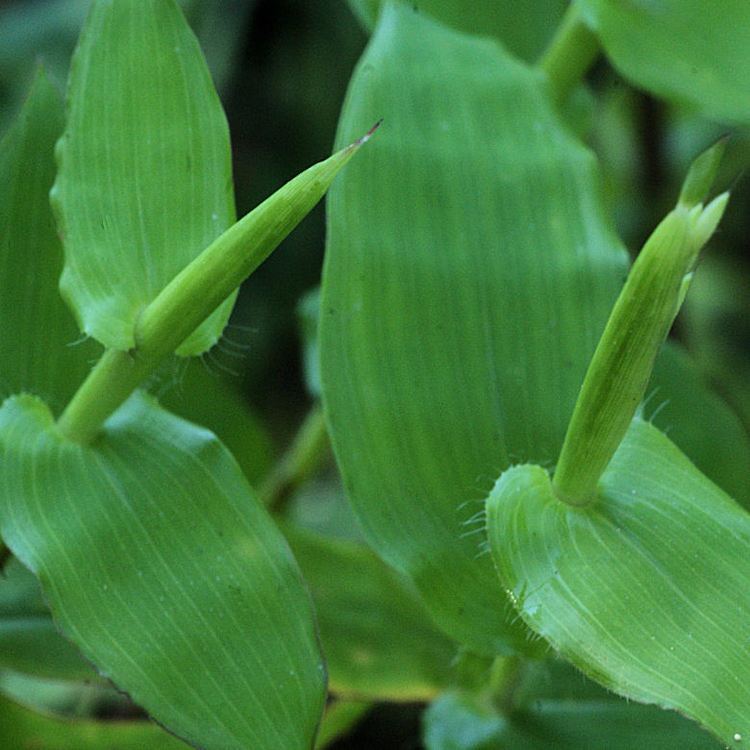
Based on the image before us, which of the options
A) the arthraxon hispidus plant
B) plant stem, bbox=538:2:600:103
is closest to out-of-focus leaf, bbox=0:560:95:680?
the arthraxon hispidus plant

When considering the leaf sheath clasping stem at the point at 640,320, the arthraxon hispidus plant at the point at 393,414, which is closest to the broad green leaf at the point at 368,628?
the arthraxon hispidus plant at the point at 393,414

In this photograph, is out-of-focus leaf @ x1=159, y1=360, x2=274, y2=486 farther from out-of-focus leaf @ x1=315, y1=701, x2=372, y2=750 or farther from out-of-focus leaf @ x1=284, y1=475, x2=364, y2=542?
out-of-focus leaf @ x1=315, y1=701, x2=372, y2=750

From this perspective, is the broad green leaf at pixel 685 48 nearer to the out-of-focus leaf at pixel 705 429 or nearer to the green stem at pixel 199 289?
the out-of-focus leaf at pixel 705 429

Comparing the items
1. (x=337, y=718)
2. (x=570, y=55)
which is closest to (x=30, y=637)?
(x=337, y=718)

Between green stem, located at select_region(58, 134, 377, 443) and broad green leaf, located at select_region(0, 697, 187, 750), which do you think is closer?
green stem, located at select_region(58, 134, 377, 443)

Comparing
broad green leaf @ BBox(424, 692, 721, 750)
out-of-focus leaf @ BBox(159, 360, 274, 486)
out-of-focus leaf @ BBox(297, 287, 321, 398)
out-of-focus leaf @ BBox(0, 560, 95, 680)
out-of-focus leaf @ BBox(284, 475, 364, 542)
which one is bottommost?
out-of-focus leaf @ BBox(284, 475, 364, 542)

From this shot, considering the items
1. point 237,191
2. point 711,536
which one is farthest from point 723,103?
point 237,191
